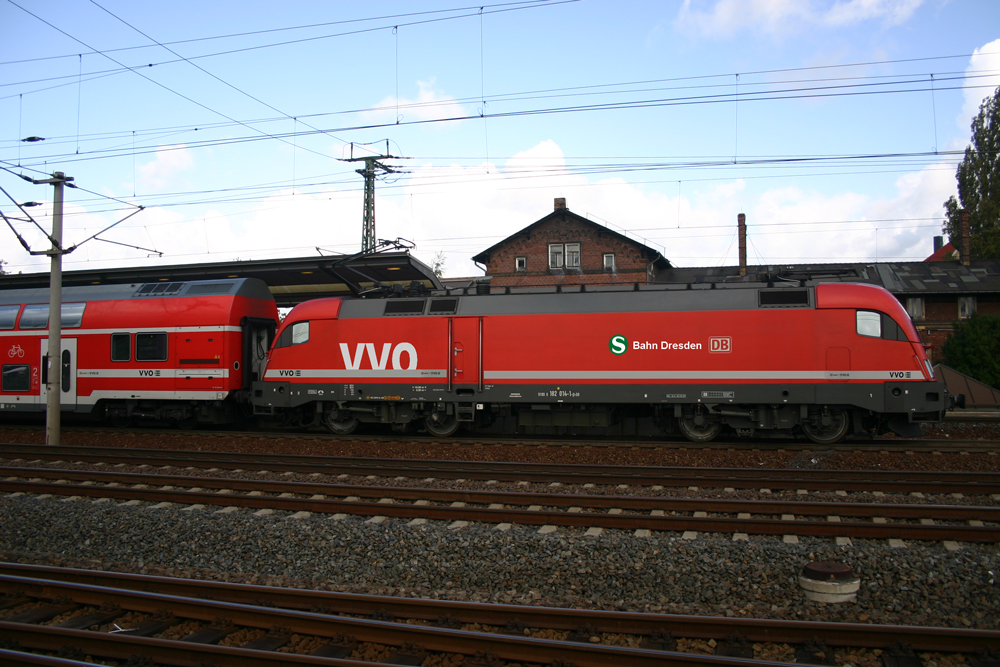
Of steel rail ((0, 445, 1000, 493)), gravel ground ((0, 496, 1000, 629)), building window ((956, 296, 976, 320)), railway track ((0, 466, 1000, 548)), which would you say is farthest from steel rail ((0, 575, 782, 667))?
building window ((956, 296, 976, 320))

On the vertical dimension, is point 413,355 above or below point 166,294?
below

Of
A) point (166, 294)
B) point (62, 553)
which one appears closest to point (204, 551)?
point (62, 553)

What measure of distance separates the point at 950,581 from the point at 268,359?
13.9 m

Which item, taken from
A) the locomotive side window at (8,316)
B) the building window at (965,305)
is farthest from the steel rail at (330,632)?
the building window at (965,305)

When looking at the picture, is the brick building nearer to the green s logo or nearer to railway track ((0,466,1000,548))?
the green s logo

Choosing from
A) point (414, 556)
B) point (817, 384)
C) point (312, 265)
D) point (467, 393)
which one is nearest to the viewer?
point (414, 556)

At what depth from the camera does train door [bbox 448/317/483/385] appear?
14.0 metres

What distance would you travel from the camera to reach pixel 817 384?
12.4 metres

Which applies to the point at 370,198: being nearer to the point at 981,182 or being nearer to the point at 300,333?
the point at 300,333

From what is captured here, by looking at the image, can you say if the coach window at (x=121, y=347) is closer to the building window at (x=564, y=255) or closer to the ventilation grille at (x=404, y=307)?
the ventilation grille at (x=404, y=307)

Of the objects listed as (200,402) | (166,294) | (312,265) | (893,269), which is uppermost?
(893,269)

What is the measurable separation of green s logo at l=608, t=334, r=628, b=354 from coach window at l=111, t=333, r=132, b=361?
12280 mm

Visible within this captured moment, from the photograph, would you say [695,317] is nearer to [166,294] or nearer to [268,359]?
[268,359]

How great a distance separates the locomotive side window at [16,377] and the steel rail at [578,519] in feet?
31.0
